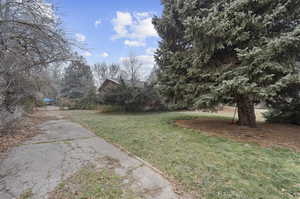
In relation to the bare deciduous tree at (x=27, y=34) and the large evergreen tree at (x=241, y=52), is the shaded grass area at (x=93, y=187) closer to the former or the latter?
the bare deciduous tree at (x=27, y=34)

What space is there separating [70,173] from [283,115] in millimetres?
9977

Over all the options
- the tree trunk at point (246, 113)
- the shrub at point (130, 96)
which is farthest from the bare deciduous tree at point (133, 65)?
the tree trunk at point (246, 113)

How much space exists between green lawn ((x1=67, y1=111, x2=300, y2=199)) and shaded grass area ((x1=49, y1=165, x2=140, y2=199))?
0.89 meters

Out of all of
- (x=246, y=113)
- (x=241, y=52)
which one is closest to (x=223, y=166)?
(x=241, y=52)

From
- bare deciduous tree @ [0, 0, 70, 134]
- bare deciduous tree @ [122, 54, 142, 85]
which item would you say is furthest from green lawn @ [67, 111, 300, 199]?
bare deciduous tree @ [122, 54, 142, 85]

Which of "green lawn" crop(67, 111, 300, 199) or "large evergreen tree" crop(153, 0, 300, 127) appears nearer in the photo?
"green lawn" crop(67, 111, 300, 199)

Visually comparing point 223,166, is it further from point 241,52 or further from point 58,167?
point 241,52

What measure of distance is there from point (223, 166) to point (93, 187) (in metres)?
2.51

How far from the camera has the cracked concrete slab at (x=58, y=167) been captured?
212cm

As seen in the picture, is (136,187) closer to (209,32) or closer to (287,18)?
(209,32)

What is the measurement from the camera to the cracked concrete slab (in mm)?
2119

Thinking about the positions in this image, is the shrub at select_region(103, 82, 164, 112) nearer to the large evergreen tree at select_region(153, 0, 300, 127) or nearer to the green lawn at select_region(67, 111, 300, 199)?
the large evergreen tree at select_region(153, 0, 300, 127)

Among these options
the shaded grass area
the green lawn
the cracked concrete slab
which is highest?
the green lawn

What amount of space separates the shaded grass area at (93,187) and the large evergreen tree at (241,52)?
4133 millimetres
